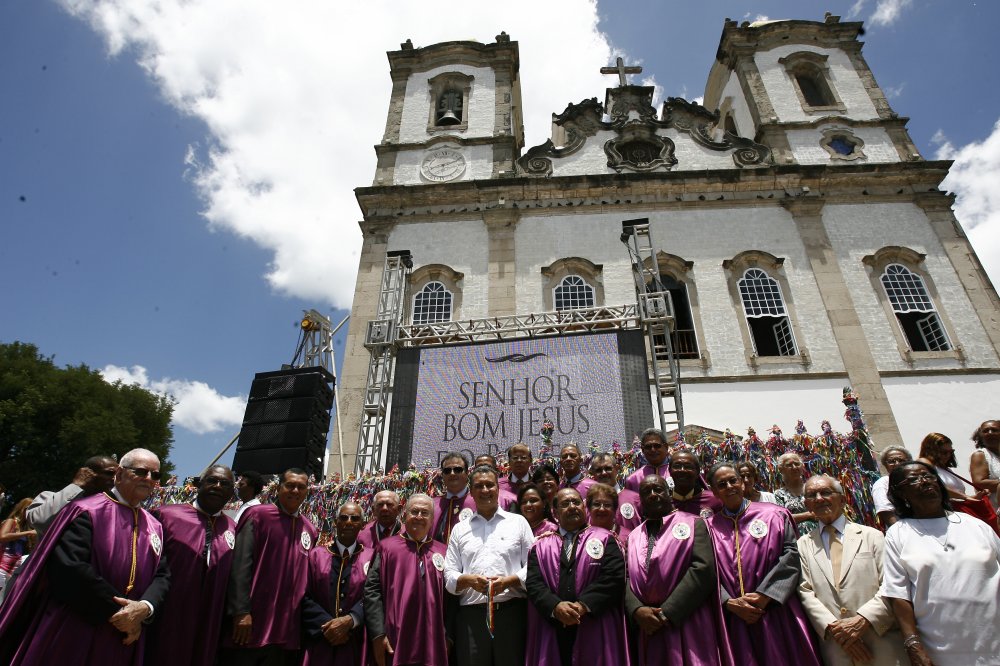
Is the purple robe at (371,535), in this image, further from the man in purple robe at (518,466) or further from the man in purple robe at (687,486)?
the man in purple robe at (687,486)

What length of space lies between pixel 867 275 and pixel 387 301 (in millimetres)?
11306

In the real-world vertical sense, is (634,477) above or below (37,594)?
above

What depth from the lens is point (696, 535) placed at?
351cm

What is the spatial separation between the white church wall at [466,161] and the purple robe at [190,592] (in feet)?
42.2

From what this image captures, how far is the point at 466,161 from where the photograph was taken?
52.8 feet

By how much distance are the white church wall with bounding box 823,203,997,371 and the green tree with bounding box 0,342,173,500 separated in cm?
2243

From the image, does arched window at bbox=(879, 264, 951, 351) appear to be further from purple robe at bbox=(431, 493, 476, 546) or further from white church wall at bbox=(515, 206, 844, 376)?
purple robe at bbox=(431, 493, 476, 546)

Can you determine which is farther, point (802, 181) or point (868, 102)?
point (868, 102)

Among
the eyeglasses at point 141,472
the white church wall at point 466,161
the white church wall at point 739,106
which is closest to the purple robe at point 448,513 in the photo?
the eyeglasses at point 141,472

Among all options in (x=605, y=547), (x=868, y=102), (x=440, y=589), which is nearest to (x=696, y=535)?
(x=605, y=547)

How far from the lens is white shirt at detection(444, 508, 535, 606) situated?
12.3ft

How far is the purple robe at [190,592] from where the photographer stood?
341 centimetres

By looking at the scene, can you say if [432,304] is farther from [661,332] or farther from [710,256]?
[710,256]

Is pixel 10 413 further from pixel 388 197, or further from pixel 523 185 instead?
pixel 523 185
